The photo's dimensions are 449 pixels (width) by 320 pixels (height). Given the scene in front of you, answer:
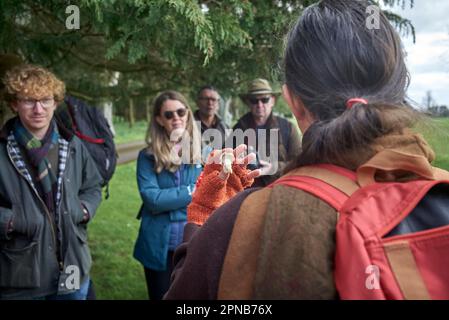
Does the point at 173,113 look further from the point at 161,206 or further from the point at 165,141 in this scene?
the point at 161,206

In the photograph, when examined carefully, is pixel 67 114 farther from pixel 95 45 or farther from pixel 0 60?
pixel 95 45

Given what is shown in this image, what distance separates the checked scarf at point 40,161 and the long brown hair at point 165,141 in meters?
0.81

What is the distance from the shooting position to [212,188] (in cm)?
151

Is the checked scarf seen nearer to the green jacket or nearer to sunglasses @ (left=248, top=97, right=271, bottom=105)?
the green jacket

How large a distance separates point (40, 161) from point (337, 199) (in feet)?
7.43

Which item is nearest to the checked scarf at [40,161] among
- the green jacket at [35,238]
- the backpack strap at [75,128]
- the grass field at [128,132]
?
the green jacket at [35,238]

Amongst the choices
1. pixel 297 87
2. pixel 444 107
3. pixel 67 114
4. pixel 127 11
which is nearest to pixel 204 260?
pixel 297 87

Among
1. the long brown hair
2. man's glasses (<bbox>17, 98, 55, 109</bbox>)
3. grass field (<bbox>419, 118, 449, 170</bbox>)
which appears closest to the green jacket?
man's glasses (<bbox>17, 98, 55, 109</bbox>)

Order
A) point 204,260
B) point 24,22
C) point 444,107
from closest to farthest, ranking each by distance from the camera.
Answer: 1. point 204,260
2. point 444,107
3. point 24,22

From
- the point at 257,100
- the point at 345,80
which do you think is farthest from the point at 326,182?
the point at 257,100

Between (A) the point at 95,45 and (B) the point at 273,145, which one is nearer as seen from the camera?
(B) the point at 273,145

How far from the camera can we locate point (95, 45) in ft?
14.4

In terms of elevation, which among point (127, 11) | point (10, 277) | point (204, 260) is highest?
point (127, 11)

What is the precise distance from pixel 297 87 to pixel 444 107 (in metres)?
0.69
